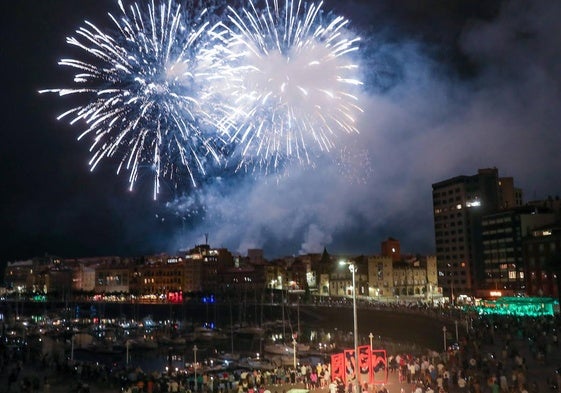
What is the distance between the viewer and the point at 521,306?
58.0m

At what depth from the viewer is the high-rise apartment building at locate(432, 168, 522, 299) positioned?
106 meters

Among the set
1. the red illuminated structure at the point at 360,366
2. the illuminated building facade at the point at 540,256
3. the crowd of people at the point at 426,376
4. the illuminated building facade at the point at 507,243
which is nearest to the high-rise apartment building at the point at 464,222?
the illuminated building facade at the point at 507,243

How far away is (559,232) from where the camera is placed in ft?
238

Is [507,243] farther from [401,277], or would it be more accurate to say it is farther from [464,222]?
[401,277]

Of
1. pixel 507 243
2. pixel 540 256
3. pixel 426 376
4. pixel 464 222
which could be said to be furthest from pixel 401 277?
pixel 426 376

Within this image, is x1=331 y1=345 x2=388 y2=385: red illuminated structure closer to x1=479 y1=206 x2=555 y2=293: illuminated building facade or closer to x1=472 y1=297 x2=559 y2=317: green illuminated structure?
x1=472 y1=297 x2=559 y2=317: green illuminated structure

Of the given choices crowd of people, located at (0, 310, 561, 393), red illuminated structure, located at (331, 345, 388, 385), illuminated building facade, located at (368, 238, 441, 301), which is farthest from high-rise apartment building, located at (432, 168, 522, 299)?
red illuminated structure, located at (331, 345, 388, 385)

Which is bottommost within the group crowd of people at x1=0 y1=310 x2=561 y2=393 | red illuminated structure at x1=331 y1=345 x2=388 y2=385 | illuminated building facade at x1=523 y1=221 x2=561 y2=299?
crowd of people at x1=0 y1=310 x2=561 y2=393

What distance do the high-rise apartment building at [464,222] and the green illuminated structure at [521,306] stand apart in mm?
41208

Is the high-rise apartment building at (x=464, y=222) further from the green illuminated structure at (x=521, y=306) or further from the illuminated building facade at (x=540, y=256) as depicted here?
the green illuminated structure at (x=521, y=306)

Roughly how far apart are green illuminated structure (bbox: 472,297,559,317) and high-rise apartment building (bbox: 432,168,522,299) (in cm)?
4121

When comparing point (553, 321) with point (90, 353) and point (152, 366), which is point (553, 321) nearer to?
point (152, 366)

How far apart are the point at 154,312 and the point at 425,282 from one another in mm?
63711

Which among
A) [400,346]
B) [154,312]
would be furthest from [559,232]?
[154,312]
